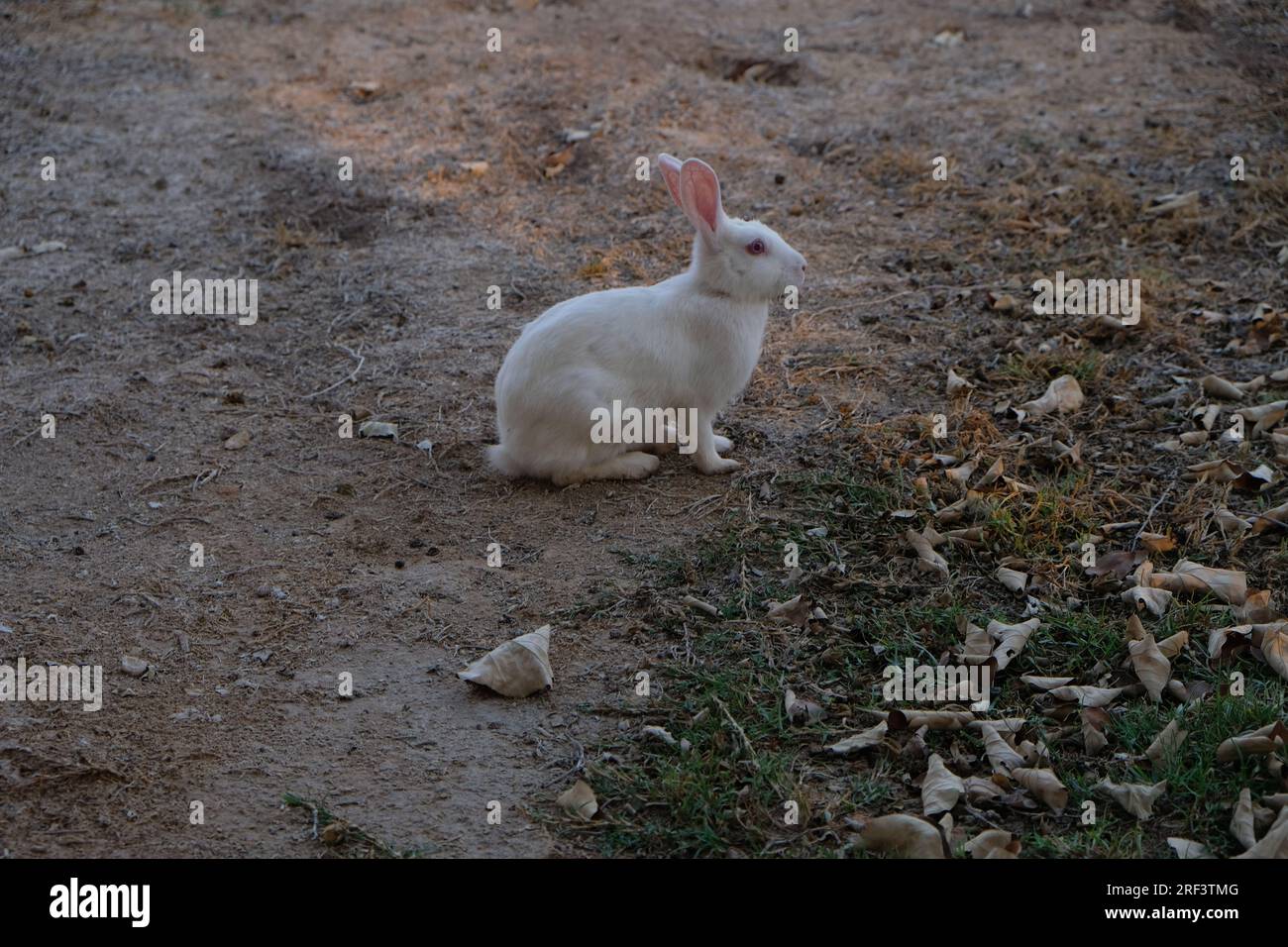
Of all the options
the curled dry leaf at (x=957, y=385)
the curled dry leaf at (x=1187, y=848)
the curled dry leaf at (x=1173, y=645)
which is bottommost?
the curled dry leaf at (x=1187, y=848)

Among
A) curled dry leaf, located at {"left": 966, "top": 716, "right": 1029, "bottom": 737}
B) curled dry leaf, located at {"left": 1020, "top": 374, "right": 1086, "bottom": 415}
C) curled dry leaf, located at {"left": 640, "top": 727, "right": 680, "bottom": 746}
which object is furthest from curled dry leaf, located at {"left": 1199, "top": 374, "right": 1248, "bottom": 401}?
curled dry leaf, located at {"left": 640, "top": 727, "right": 680, "bottom": 746}

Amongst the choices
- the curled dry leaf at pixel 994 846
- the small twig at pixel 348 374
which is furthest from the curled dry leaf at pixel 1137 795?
the small twig at pixel 348 374

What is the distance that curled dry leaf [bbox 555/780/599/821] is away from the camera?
316cm

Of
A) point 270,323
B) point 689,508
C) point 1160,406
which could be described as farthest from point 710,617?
point 270,323

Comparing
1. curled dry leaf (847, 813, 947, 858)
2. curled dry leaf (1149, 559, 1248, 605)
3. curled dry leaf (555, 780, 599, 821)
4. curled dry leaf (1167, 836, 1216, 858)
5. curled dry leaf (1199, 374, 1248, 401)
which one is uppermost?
curled dry leaf (1199, 374, 1248, 401)

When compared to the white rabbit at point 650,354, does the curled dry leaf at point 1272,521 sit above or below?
below

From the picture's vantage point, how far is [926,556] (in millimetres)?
4145

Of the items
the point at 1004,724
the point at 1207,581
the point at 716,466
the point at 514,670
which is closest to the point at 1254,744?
the point at 1004,724

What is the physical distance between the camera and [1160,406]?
16.8ft

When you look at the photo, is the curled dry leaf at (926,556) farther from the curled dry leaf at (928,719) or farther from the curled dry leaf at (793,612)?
the curled dry leaf at (928,719)

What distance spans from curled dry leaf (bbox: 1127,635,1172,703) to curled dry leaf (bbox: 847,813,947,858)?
851 mm

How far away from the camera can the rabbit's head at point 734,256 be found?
4699 millimetres

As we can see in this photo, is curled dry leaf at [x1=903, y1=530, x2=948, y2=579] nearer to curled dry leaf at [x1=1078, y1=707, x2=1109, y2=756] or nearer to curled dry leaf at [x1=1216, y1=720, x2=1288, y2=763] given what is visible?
curled dry leaf at [x1=1078, y1=707, x2=1109, y2=756]
